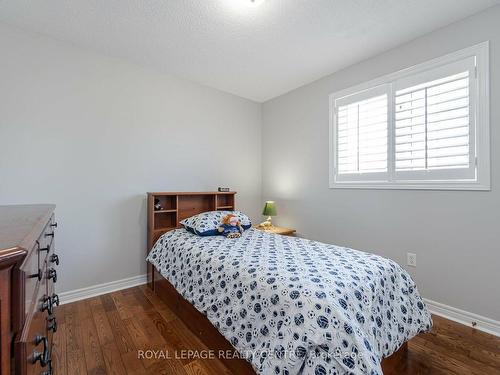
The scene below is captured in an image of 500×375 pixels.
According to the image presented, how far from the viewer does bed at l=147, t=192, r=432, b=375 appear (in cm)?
100

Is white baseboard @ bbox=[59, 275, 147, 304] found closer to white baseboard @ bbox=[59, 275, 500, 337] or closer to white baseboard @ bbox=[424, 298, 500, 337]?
white baseboard @ bbox=[59, 275, 500, 337]

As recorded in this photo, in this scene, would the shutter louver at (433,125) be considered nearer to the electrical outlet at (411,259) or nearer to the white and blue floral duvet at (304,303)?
the electrical outlet at (411,259)

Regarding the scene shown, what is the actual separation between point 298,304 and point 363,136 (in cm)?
209

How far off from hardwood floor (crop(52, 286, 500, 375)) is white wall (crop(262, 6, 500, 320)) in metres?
0.40

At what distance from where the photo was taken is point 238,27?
204cm

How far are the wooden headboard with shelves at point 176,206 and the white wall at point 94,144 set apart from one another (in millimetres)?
127

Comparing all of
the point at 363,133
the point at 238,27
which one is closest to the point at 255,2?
the point at 238,27

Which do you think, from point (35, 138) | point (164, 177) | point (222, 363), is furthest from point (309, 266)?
point (35, 138)

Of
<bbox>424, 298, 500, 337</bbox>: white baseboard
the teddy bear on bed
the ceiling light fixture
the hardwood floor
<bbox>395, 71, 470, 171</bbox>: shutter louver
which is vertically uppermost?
the ceiling light fixture

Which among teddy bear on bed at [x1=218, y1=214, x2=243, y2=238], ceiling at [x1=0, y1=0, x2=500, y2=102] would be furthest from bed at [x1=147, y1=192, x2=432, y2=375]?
ceiling at [x1=0, y1=0, x2=500, y2=102]

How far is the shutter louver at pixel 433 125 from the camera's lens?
1952mm

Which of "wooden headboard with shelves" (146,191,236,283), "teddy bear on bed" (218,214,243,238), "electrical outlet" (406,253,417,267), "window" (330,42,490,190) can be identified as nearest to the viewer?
"window" (330,42,490,190)

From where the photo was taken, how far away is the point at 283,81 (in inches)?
122

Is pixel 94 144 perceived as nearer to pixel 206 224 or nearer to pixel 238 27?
pixel 206 224
